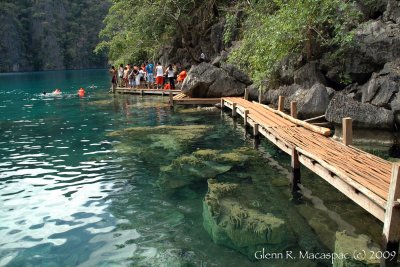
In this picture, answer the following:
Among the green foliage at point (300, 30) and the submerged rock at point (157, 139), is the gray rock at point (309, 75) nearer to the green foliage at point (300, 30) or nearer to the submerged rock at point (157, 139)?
the green foliage at point (300, 30)

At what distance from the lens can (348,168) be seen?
6.95m

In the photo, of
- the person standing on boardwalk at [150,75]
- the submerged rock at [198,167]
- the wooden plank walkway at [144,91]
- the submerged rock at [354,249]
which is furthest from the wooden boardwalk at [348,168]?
the person standing on boardwalk at [150,75]

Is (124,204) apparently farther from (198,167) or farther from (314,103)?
(314,103)

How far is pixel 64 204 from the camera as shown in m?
8.46

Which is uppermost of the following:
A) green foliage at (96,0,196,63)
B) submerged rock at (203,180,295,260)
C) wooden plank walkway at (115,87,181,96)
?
green foliage at (96,0,196,63)

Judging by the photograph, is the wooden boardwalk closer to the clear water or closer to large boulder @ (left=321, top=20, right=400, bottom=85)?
the clear water

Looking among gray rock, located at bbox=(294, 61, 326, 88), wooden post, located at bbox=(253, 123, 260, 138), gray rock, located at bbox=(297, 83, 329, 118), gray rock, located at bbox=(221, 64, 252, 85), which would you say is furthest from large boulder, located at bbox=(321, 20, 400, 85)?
gray rock, located at bbox=(221, 64, 252, 85)

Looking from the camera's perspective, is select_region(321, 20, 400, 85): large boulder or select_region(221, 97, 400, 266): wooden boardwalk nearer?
select_region(221, 97, 400, 266): wooden boardwalk

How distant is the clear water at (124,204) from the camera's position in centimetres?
643

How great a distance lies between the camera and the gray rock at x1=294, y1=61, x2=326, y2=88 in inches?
618

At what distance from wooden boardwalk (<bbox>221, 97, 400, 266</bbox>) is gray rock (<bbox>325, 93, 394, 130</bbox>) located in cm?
137

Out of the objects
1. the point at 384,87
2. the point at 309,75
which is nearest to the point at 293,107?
the point at 384,87

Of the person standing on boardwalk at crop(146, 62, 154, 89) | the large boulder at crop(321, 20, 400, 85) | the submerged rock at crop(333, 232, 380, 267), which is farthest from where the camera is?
the person standing on boardwalk at crop(146, 62, 154, 89)

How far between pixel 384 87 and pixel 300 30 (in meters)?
4.21
